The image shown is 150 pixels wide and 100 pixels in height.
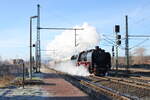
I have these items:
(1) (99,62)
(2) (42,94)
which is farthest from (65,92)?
(1) (99,62)

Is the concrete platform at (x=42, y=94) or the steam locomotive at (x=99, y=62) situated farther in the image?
the steam locomotive at (x=99, y=62)

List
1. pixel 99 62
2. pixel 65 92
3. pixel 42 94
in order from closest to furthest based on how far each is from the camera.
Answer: pixel 42 94, pixel 65 92, pixel 99 62

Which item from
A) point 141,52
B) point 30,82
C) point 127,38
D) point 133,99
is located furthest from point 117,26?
point 141,52

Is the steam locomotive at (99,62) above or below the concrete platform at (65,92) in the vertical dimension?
above

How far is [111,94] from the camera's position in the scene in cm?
2039

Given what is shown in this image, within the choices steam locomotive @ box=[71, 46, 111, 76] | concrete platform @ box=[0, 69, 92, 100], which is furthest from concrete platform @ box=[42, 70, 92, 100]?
steam locomotive @ box=[71, 46, 111, 76]

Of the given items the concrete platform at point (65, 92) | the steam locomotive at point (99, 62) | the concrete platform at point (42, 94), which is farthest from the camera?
the steam locomotive at point (99, 62)

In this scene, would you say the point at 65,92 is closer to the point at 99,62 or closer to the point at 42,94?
the point at 42,94

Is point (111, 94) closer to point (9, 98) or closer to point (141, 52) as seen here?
point (9, 98)

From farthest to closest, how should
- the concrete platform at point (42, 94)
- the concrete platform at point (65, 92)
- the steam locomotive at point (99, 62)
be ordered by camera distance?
the steam locomotive at point (99, 62)
the concrete platform at point (65, 92)
the concrete platform at point (42, 94)

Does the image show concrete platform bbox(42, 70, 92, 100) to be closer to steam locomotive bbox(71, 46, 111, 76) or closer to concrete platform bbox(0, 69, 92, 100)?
concrete platform bbox(0, 69, 92, 100)

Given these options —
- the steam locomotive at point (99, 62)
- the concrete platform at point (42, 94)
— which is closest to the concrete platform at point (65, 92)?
the concrete platform at point (42, 94)

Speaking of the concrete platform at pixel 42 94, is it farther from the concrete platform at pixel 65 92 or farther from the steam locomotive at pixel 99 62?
the steam locomotive at pixel 99 62

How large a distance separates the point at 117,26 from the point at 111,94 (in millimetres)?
33289
